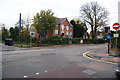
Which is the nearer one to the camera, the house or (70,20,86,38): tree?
the house

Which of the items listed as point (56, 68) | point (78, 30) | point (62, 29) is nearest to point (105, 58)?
point (56, 68)

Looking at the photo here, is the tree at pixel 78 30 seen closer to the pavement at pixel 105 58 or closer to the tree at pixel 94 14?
the tree at pixel 94 14

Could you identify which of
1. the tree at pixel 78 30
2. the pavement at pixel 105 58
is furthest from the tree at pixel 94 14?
the pavement at pixel 105 58

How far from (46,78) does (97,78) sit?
234 centimetres

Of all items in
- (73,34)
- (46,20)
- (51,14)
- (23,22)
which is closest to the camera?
(46,20)

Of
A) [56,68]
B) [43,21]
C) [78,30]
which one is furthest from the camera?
[78,30]

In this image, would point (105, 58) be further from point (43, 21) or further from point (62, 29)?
point (62, 29)

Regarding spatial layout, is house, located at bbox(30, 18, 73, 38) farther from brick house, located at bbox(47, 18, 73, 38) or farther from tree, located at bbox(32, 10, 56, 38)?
tree, located at bbox(32, 10, 56, 38)

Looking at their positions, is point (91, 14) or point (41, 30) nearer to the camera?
point (41, 30)

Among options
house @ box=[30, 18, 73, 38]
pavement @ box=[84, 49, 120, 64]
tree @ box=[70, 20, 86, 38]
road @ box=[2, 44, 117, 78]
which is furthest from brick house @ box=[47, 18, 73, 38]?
road @ box=[2, 44, 117, 78]

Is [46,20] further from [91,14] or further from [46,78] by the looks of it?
[46,78]

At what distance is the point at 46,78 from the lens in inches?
175

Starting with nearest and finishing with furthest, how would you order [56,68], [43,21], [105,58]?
1. [56,68]
2. [105,58]
3. [43,21]

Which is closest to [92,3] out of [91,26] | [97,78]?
[91,26]
